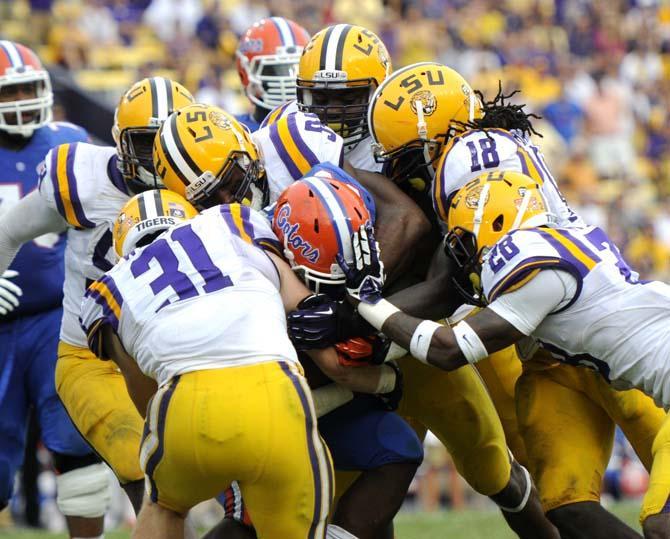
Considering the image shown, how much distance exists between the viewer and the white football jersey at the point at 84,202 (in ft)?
16.9

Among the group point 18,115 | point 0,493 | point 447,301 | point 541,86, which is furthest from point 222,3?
point 447,301

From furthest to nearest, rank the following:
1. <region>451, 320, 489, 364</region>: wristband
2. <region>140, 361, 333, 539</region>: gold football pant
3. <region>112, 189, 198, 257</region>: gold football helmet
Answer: <region>112, 189, 198, 257</region>: gold football helmet → <region>451, 320, 489, 364</region>: wristband → <region>140, 361, 333, 539</region>: gold football pant

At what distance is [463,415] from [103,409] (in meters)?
1.37

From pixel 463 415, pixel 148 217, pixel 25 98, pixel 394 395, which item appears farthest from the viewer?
pixel 25 98

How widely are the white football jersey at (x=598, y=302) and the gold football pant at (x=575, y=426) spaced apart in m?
0.44

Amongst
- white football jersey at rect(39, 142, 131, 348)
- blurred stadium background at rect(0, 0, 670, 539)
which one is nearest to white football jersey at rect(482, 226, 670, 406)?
white football jersey at rect(39, 142, 131, 348)

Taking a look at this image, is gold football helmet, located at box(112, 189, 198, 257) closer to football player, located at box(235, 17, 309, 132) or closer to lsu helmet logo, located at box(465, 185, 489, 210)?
lsu helmet logo, located at box(465, 185, 489, 210)

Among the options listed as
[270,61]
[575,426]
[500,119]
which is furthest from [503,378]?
[270,61]

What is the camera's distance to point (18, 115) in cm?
612

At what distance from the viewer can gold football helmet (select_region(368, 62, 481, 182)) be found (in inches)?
185

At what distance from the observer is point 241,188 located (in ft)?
15.1

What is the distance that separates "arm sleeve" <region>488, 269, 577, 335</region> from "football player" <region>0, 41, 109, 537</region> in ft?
7.17

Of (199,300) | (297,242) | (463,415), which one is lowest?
(463,415)

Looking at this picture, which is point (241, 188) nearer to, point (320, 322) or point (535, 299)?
point (320, 322)
